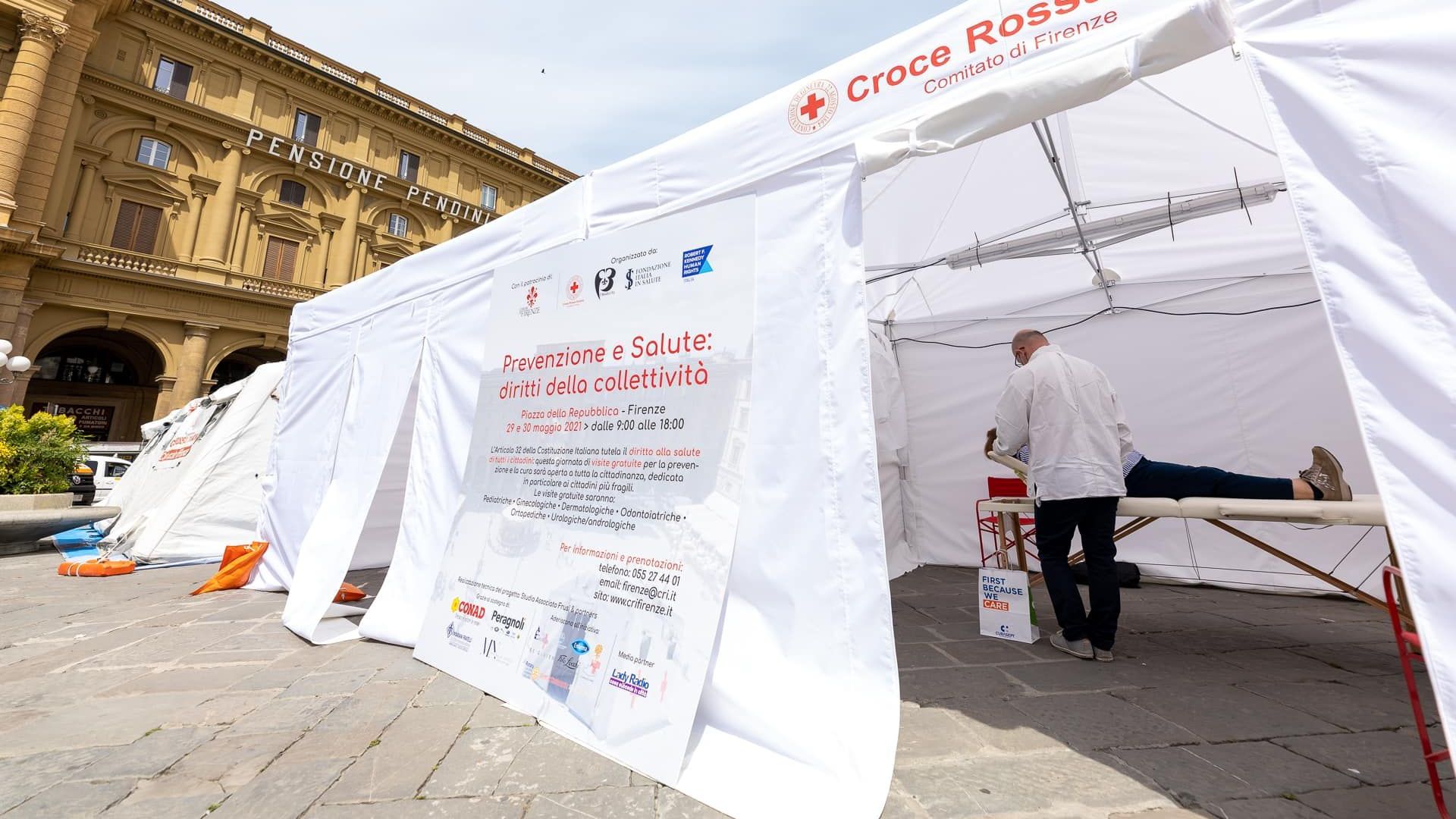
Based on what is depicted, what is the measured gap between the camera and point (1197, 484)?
2604 millimetres

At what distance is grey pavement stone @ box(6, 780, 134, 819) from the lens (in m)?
1.46

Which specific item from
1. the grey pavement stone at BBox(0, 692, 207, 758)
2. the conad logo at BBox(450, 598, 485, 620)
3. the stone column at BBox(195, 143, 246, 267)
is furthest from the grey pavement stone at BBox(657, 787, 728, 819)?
the stone column at BBox(195, 143, 246, 267)

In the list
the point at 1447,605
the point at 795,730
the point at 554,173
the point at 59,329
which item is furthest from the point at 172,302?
the point at 1447,605

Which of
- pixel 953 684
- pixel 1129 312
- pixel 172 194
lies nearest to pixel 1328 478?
pixel 953 684

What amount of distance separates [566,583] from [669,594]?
505 millimetres

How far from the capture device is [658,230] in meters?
2.27

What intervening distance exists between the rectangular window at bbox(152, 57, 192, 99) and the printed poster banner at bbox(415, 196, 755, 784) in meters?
22.0

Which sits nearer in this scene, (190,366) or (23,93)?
(23,93)

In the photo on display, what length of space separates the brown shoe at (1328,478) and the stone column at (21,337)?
69.4 ft

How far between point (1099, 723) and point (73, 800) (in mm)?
3039

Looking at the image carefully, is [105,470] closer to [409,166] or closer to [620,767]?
[409,166]

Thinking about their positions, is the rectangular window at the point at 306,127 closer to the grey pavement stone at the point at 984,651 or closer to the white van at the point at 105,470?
the white van at the point at 105,470

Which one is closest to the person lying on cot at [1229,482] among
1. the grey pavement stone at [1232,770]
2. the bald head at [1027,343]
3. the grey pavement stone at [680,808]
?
the bald head at [1027,343]

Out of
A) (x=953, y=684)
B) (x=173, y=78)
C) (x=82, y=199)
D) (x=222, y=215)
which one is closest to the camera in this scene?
(x=953, y=684)
